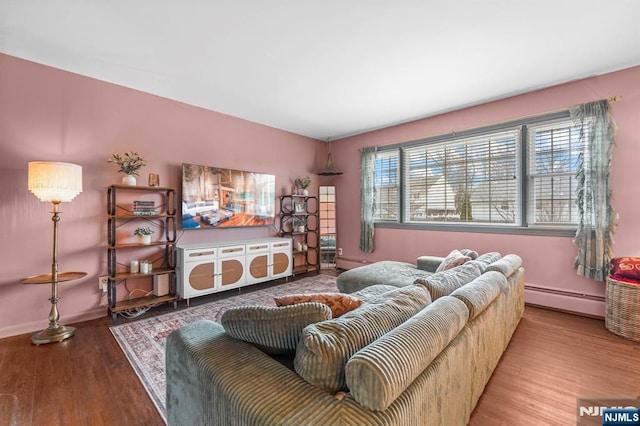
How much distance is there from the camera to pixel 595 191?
114 inches

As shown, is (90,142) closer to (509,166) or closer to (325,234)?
(325,234)

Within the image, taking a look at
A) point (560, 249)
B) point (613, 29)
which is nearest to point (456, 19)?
point (613, 29)

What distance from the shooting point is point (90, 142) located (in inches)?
118

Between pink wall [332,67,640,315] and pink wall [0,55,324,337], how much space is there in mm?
3240

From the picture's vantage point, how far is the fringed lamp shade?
2361mm

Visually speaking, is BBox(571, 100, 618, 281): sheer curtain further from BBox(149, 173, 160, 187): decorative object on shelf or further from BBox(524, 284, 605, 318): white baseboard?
BBox(149, 173, 160, 187): decorative object on shelf

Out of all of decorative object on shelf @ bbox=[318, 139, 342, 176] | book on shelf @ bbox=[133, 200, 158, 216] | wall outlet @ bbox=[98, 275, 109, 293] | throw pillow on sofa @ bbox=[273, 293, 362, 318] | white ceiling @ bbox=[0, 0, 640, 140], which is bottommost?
wall outlet @ bbox=[98, 275, 109, 293]

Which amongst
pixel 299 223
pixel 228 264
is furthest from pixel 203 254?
pixel 299 223

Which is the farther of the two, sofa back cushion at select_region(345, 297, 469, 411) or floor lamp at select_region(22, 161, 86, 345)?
floor lamp at select_region(22, 161, 86, 345)

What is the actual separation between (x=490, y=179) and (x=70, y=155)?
16.4 ft

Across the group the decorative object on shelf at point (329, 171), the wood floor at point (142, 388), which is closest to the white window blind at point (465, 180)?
the decorative object on shelf at point (329, 171)

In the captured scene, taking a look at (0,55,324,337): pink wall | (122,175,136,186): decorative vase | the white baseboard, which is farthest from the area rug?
the white baseboard

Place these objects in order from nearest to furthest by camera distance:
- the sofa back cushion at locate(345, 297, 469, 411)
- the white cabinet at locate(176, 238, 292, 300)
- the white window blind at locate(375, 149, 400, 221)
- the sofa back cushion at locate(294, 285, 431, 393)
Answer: the sofa back cushion at locate(345, 297, 469, 411), the sofa back cushion at locate(294, 285, 431, 393), the white cabinet at locate(176, 238, 292, 300), the white window blind at locate(375, 149, 400, 221)

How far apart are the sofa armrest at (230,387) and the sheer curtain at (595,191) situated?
352 centimetres
